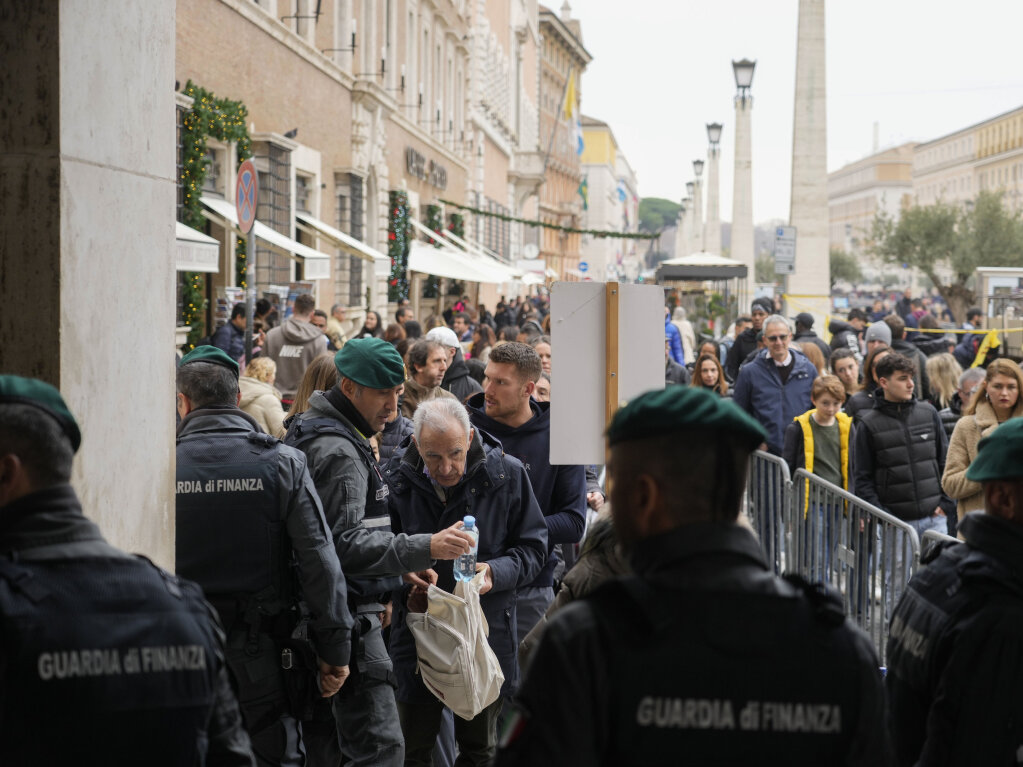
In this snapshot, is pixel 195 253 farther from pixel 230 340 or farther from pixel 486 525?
pixel 486 525

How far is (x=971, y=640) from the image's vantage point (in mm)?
2713

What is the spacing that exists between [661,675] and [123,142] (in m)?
3.06

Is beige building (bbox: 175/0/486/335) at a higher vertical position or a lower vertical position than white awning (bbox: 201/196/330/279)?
higher

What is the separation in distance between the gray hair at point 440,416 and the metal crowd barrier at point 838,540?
2153mm

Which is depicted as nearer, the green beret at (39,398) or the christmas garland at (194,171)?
the green beret at (39,398)

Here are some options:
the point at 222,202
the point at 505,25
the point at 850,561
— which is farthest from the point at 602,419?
the point at 505,25

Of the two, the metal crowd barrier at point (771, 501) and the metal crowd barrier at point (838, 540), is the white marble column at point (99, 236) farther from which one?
the metal crowd barrier at point (771, 501)

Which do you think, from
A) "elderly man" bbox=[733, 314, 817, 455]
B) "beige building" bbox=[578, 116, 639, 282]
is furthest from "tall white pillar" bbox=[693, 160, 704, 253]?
"beige building" bbox=[578, 116, 639, 282]

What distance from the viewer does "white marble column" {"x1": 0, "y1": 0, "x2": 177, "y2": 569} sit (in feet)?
13.5

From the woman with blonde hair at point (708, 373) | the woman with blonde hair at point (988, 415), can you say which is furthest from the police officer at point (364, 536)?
the woman with blonde hair at point (708, 373)

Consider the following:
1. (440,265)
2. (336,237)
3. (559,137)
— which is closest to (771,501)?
(336,237)

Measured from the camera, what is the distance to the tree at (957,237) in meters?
70.3

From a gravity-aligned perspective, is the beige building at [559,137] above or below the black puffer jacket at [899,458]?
above

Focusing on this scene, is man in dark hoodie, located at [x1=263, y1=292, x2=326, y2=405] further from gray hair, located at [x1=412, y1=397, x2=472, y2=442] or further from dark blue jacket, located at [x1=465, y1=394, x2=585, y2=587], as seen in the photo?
gray hair, located at [x1=412, y1=397, x2=472, y2=442]
